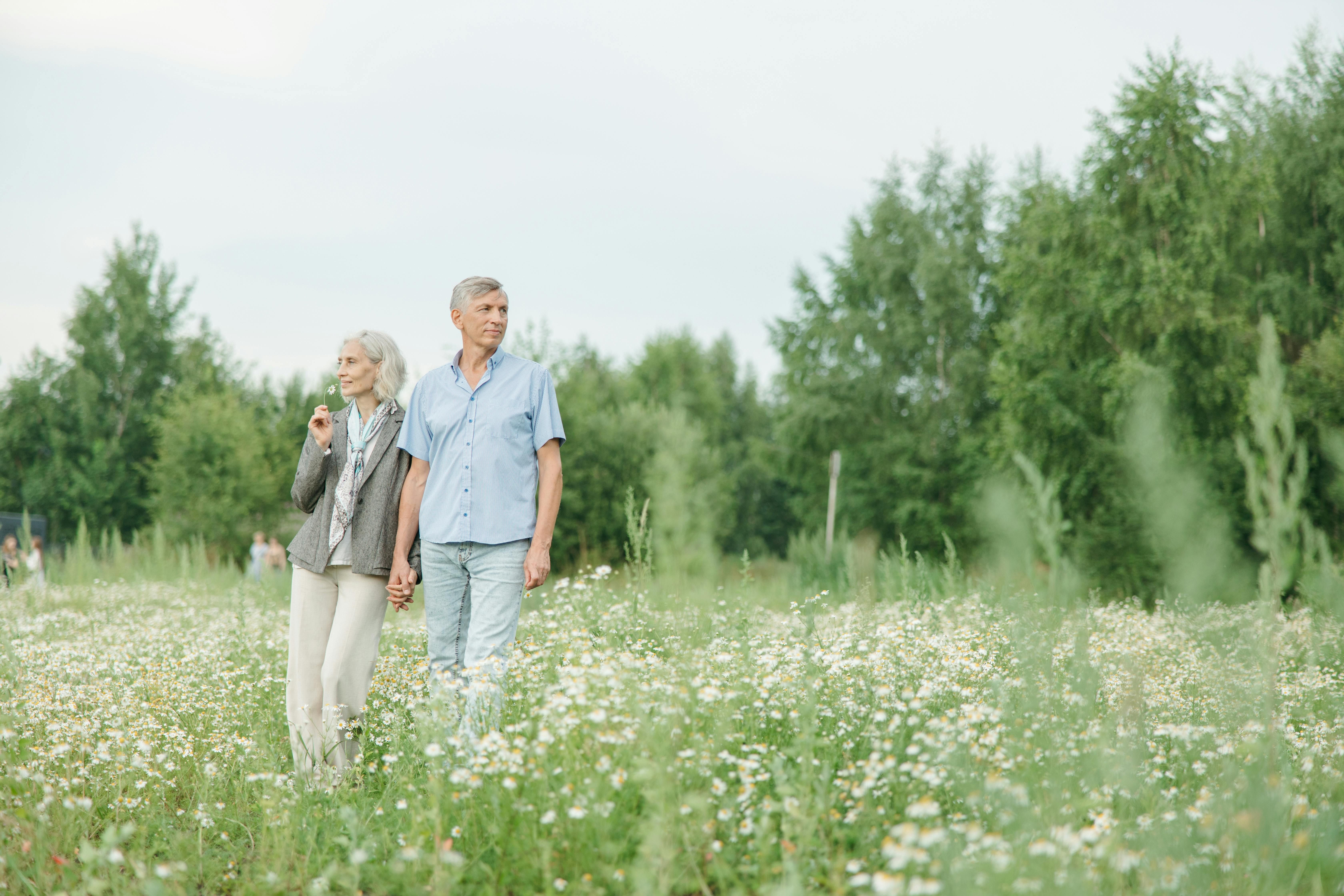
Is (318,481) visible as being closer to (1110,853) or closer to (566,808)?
(566,808)

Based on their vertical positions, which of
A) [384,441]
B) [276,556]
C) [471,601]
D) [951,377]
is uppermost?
[951,377]

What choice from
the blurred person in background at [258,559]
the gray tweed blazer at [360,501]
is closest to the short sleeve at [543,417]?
the gray tweed blazer at [360,501]

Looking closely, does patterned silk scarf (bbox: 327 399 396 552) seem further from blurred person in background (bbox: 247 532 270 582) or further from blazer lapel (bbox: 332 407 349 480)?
blurred person in background (bbox: 247 532 270 582)

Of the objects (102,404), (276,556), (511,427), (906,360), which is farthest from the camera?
(102,404)

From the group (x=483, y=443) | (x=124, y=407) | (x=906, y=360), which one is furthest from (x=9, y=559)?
(x=124, y=407)

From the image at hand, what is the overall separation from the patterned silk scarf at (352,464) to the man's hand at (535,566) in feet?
2.72

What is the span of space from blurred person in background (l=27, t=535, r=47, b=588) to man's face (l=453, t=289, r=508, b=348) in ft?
30.3

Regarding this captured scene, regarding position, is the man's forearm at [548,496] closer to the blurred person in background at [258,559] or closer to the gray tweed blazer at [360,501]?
the gray tweed blazer at [360,501]

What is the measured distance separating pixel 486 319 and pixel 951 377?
27864 millimetres

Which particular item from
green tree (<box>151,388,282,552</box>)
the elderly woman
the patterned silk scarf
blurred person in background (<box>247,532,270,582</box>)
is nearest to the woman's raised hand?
the elderly woman

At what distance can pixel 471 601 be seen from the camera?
4.14 meters

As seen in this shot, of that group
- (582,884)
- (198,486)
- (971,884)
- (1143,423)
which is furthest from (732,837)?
(198,486)

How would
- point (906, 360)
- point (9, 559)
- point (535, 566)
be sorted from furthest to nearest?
point (906, 360) < point (9, 559) < point (535, 566)

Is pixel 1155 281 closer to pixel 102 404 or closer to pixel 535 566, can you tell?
pixel 535 566
